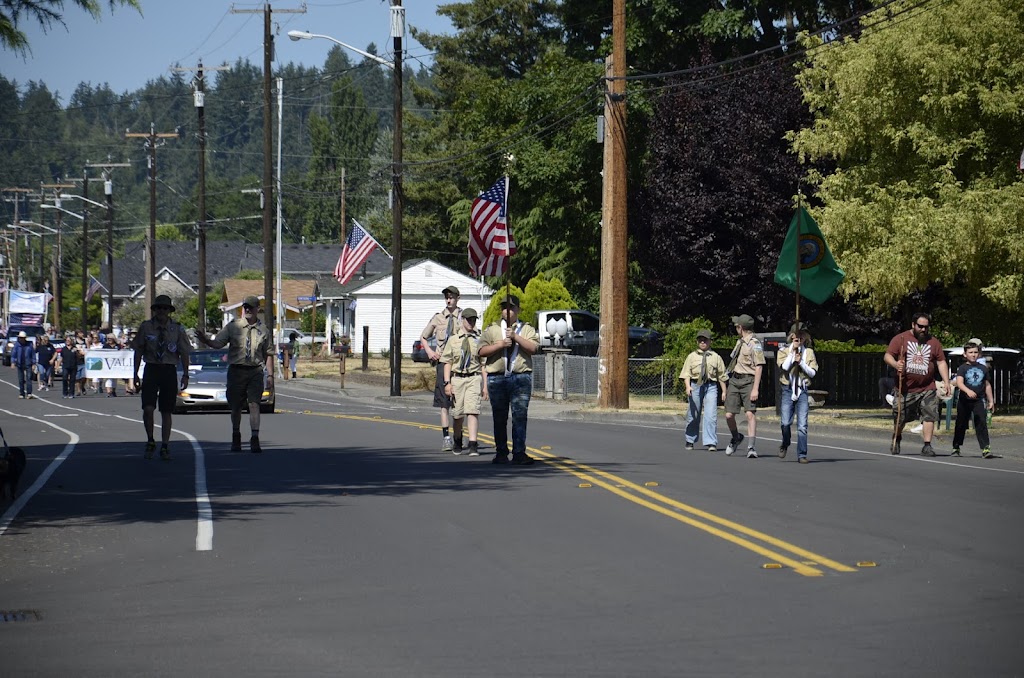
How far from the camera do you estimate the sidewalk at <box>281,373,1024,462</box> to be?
22.9 metres

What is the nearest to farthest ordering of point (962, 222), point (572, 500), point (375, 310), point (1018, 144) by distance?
point (572, 500) → point (962, 222) → point (1018, 144) → point (375, 310)

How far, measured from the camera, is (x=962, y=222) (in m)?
27.9

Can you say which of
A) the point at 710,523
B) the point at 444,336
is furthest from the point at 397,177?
the point at 710,523

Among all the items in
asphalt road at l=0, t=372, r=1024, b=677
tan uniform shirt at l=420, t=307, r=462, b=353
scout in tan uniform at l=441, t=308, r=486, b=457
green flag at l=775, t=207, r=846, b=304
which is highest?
green flag at l=775, t=207, r=846, b=304

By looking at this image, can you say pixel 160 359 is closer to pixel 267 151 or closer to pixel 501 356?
pixel 501 356

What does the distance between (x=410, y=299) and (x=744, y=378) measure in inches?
2465

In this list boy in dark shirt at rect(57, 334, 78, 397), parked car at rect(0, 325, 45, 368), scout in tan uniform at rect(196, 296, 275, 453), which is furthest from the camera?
parked car at rect(0, 325, 45, 368)

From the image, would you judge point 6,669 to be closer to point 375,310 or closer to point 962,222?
point 962,222

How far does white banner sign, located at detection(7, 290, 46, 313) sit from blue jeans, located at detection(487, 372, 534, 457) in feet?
259

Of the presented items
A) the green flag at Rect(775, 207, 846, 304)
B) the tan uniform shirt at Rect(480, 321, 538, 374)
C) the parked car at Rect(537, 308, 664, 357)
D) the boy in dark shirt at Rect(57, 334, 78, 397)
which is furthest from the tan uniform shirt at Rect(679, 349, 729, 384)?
the boy in dark shirt at Rect(57, 334, 78, 397)

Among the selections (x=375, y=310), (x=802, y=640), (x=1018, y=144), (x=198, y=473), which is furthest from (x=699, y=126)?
(x=375, y=310)

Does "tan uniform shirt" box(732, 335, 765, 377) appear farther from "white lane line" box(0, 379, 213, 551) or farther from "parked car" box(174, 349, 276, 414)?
"parked car" box(174, 349, 276, 414)

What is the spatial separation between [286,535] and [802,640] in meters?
5.02

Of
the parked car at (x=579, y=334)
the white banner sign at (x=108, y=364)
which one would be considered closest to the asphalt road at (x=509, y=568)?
the white banner sign at (x=108, y=364)
